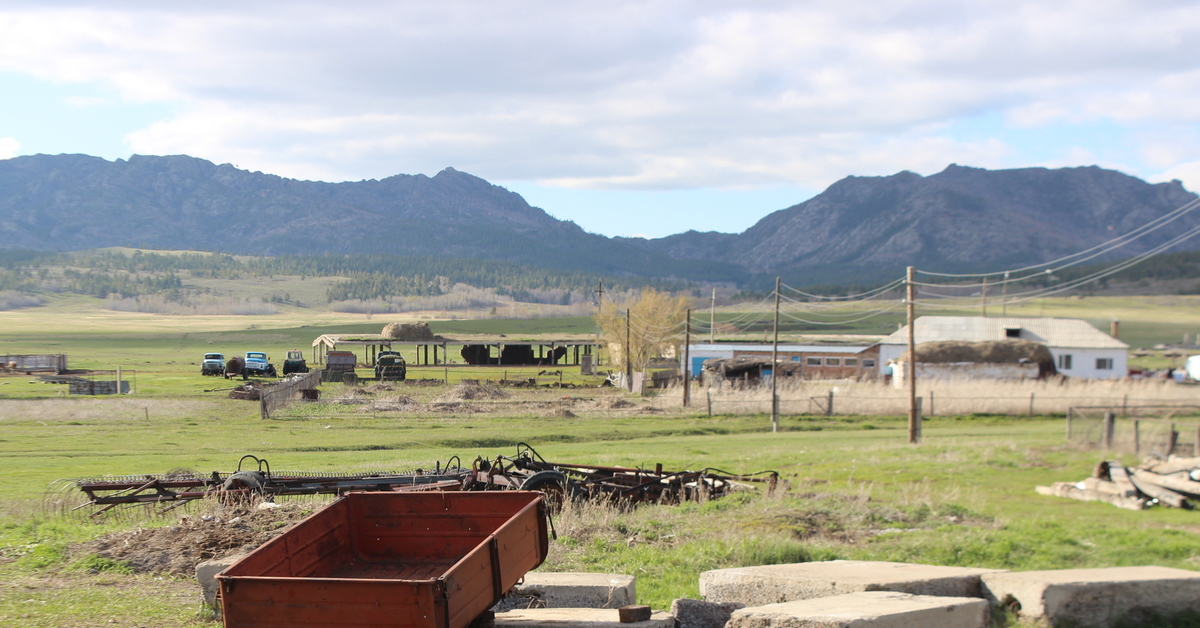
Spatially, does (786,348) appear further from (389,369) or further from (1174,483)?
(1174,483)

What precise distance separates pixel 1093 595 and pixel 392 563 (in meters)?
6.48

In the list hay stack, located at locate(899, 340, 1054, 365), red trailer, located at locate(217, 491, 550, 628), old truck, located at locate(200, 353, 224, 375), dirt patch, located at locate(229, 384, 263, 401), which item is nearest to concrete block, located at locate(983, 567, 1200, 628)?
red trailer, located at locate(217, 491, 550, 628)

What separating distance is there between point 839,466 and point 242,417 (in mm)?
29302

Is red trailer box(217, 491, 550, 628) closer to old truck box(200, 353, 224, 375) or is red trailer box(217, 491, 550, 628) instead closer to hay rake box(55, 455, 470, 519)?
hay rake box(55, 455, 470, 519)

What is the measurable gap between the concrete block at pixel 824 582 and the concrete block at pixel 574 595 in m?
0.94

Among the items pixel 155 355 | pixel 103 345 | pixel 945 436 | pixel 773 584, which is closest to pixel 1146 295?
pixel 945 436

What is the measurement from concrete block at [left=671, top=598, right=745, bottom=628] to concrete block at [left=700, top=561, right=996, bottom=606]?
25 cm

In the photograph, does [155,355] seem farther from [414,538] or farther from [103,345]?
[414,538]

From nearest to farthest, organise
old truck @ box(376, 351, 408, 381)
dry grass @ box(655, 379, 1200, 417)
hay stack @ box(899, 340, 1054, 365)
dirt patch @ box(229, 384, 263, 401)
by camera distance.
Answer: dry grass @ box(655, 379, 1200, 417) → dirt patch @ box(229, 384, 263, 401) → hay stack @ box(899, 340, 1054, 365) → old truck @ box(376, 351, 408, 381)

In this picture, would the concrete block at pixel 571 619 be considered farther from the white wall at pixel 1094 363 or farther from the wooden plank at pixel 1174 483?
the white wall at pixel 1094 363

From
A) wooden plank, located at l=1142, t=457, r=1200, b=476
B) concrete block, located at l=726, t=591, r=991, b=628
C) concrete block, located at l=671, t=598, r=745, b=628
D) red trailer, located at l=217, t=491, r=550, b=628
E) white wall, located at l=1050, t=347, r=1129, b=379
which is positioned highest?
red trailer, located at l=217, t=491, r=550, b=628

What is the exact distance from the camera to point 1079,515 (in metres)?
15.4

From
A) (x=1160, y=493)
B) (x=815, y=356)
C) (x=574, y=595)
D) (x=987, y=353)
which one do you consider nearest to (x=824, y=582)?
(x=574, y=595)

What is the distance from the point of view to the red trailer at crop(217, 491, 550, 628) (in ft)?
19.1
